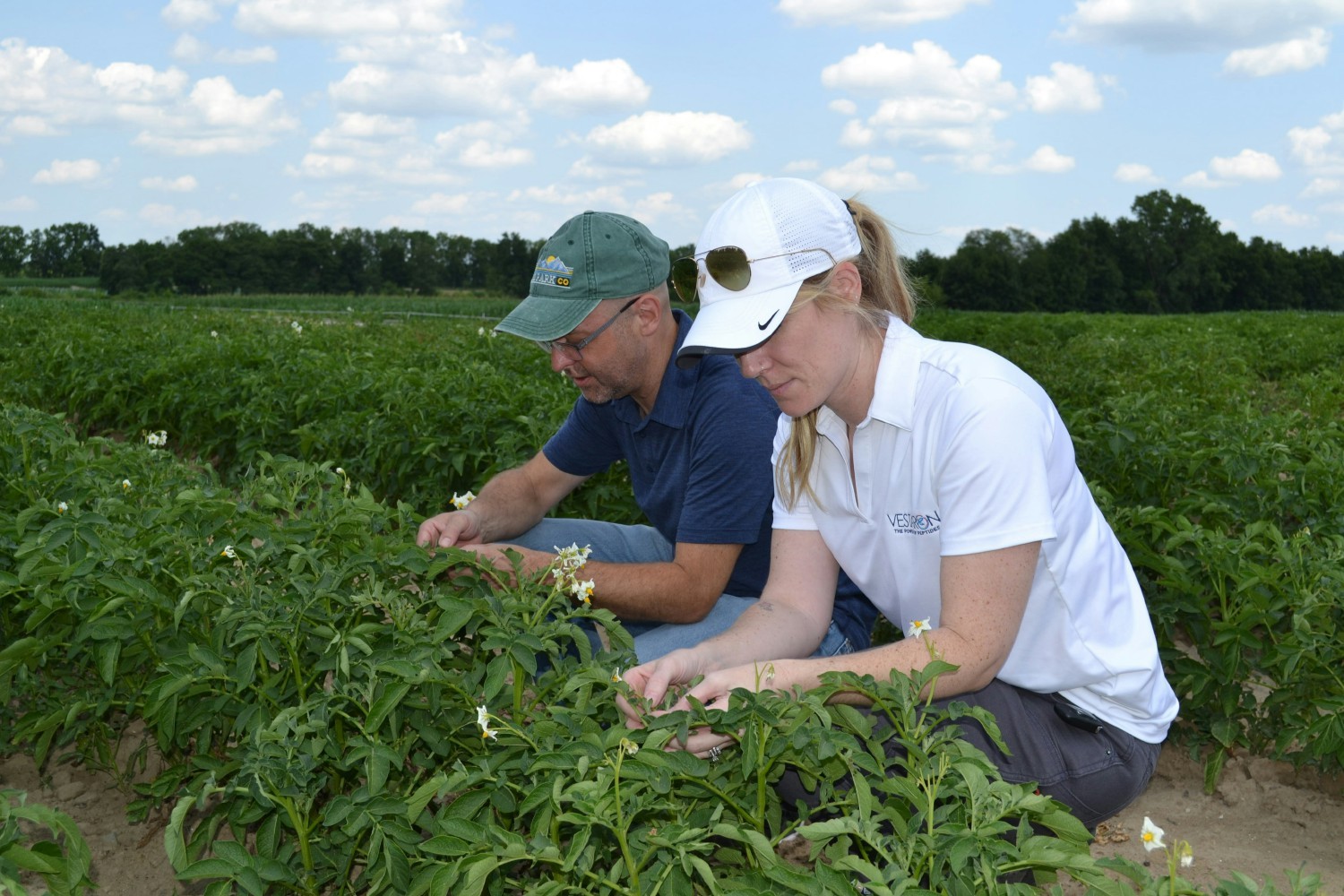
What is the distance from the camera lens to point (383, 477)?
477 centimetres

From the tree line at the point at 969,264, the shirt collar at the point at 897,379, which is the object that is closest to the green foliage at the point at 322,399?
the shirt collar at the point at 897,379

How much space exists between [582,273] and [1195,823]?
2151 millimetres

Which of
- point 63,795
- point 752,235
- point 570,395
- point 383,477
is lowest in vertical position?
point 63,795

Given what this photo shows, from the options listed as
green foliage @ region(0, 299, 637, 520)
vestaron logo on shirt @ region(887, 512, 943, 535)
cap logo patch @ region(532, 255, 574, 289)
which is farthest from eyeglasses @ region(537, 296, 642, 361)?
green foliage @ region(0, 299, 637, 520)

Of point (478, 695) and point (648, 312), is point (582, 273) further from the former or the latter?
point (478, 695)

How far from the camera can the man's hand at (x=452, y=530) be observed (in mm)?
2609

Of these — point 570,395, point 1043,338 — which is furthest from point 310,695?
point 1043,338

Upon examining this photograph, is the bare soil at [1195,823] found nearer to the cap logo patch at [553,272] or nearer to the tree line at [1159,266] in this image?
the cap logo patch at [553,272]

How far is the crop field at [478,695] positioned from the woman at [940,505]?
188 mm

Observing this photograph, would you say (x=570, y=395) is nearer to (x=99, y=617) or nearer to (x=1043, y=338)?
(x=99, y=617)

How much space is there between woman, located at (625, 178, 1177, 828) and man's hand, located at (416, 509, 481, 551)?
2.76 feet

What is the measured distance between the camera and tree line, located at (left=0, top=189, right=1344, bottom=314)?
2349 inches

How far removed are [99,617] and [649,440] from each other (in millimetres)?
1299

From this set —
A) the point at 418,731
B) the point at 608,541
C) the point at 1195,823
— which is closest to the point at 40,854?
the point at 418,731
